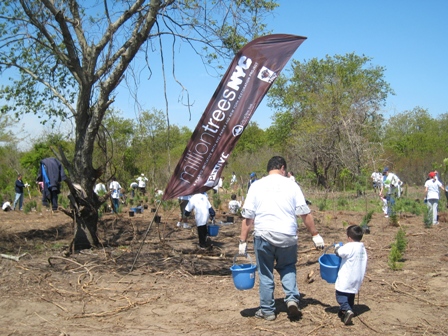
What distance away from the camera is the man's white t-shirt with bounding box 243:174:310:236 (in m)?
4.97

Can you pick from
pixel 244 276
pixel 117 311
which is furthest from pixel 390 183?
pixel 117 311

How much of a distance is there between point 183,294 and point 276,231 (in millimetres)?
2017

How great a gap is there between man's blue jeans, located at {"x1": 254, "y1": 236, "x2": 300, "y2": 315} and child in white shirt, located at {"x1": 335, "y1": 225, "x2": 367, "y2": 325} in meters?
0.46

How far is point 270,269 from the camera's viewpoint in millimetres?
5082

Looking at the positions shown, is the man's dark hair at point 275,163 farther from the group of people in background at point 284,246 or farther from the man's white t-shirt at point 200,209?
the man's white t-shirt at point 200,209

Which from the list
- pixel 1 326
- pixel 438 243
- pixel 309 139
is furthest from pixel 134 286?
pixel 309 139

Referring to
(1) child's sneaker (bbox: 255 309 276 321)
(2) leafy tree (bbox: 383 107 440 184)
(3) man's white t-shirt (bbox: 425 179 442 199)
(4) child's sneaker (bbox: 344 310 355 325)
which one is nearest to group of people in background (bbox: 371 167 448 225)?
(3) man's white t-shirt (bbox: 425 179 442 199)

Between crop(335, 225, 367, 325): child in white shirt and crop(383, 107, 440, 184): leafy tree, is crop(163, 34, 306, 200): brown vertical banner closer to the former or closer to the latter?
crop(335, 225, 367, 325): child in white shirt

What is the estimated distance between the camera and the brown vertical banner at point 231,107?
6750 millimetres

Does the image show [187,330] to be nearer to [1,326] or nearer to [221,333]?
[221,333]

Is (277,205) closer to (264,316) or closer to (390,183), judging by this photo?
(264,316)

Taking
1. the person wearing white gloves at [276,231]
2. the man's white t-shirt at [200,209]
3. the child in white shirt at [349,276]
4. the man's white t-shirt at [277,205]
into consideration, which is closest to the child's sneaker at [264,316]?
the person wearing white gloves at [276,231]

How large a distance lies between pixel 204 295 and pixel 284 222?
6.22 ft

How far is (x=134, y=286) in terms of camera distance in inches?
263
